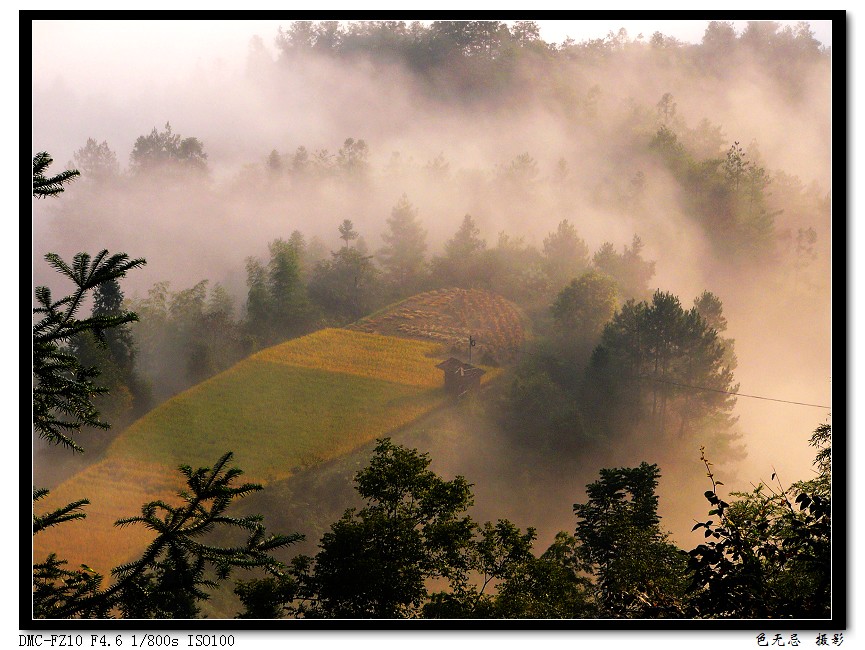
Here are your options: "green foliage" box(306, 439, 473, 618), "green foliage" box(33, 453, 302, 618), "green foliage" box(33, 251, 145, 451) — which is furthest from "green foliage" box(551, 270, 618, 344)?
"green foliage" box(33, 251, 145, 451)

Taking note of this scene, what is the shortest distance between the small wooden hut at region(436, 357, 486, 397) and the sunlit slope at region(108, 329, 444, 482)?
14 cm

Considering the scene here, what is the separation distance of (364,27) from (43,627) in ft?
19.7

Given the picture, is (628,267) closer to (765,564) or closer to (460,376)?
(460,376)

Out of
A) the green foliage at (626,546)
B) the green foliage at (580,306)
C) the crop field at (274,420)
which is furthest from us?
the green foliage at (580,306)

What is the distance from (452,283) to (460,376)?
113 cm

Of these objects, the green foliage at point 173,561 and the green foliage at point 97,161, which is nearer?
the green foliage at point 173,561

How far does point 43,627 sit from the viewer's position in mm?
5340

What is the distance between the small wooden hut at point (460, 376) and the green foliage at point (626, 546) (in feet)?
6.25

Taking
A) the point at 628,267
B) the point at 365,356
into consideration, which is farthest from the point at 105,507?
the point at 628,267

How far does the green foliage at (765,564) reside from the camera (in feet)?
12.7

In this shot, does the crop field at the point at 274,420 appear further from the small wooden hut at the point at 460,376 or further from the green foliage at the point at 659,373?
the green foliage at the point at 659,373

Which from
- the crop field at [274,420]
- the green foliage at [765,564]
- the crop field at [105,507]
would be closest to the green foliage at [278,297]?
the crop field at [274,420]

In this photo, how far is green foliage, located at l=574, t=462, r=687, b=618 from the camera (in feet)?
19.9

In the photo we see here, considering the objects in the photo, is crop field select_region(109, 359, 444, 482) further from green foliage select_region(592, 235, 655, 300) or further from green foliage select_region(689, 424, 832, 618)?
green foliage select_region(689, 424, 832, 618)
